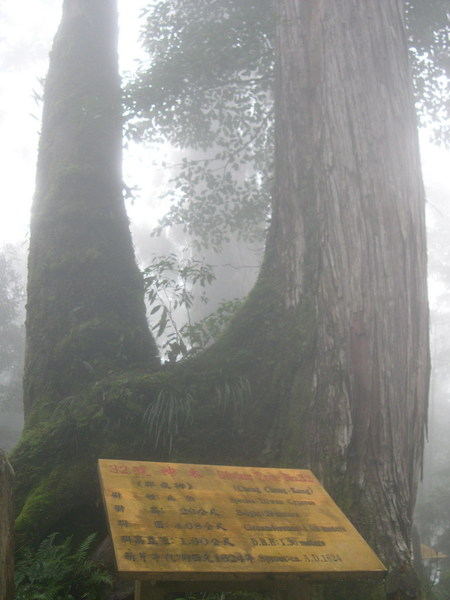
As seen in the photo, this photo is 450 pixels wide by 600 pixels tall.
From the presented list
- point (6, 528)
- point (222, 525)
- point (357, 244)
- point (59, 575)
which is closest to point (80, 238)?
point (357, 244)

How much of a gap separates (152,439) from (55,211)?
274 centimetres

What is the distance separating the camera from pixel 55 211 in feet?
20.9

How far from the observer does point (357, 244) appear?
188 inches

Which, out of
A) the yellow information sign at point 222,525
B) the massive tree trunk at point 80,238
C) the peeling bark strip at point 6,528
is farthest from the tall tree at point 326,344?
the peeling bark strip at point 6,528

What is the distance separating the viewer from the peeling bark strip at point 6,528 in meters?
2.46

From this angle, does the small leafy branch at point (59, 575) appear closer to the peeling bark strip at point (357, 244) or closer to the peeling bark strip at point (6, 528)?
the peeling bark strip at point (6, 528)

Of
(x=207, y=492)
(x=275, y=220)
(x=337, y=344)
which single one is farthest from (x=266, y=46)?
(x=207, y=492)

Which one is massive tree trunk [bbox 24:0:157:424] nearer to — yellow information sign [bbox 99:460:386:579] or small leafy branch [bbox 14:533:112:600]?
small leafy branch [bbox 14:533:112:600]

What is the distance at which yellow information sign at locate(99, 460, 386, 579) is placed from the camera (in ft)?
7.56

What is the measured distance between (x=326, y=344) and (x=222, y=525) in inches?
88.9

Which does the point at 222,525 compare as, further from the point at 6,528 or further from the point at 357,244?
the point at 357,244

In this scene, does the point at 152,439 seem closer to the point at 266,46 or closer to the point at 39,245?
the point at 39,245

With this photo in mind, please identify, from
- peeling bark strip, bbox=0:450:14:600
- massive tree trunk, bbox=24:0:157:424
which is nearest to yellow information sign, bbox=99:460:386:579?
peeling bark strip, bbox=0:450:14:600

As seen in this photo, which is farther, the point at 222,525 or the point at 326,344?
the point at 326,344
